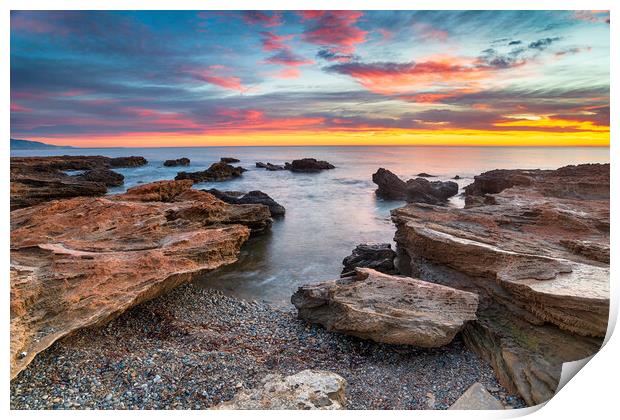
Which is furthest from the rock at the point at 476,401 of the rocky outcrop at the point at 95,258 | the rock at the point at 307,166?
the rock at the point at 307,166

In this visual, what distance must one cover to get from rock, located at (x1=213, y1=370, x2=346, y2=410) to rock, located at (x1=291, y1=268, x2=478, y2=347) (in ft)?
3.73

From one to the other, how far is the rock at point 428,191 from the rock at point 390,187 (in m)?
0.36

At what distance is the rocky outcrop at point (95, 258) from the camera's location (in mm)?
4219

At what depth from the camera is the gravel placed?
3711 mm

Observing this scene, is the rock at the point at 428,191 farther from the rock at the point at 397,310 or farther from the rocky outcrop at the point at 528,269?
the rock at the point at 397,310

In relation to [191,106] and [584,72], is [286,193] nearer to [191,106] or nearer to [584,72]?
[191,106]

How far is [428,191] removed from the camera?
18.3 meters

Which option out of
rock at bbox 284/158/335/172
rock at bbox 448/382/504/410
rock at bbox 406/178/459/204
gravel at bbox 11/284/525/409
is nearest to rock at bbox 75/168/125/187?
rock at bbox 406/178/459/204

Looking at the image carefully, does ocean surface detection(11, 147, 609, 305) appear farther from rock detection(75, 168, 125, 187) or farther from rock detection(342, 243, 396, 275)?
rock detection(75, 168, 125, 187)

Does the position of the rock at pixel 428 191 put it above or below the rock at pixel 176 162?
below

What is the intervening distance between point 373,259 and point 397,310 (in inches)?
141
